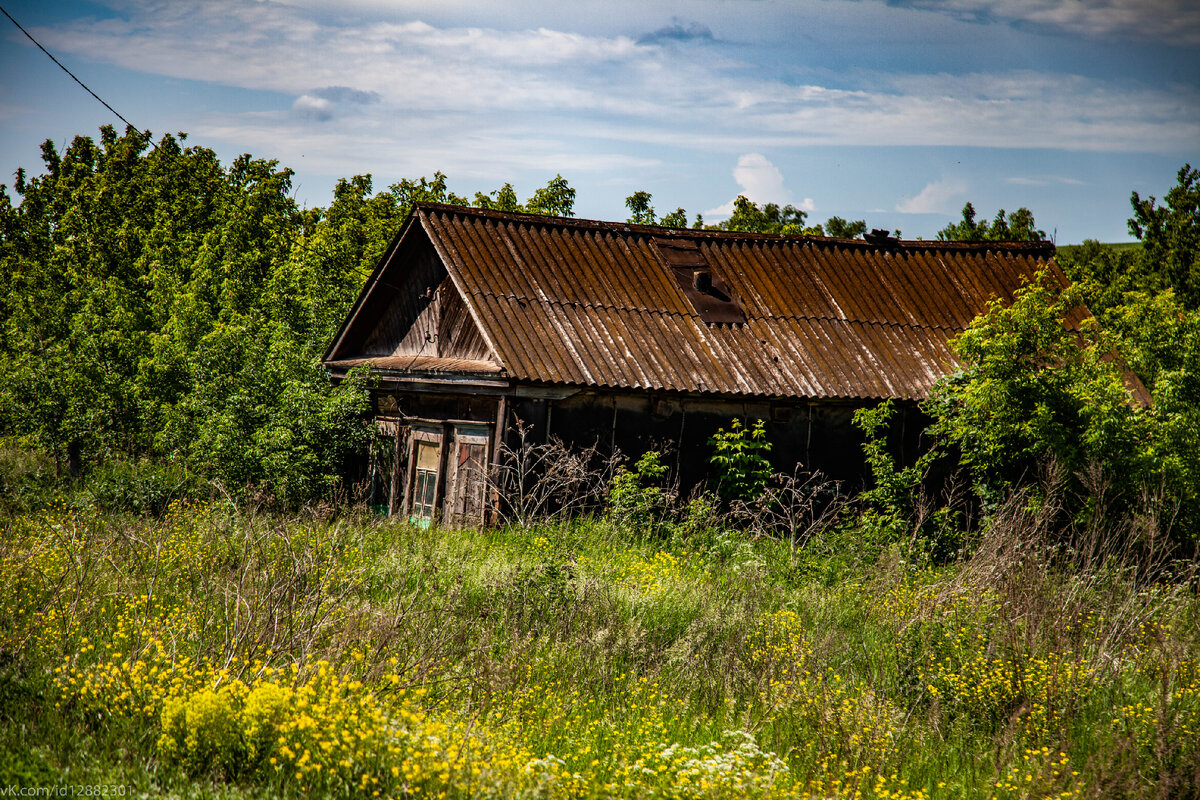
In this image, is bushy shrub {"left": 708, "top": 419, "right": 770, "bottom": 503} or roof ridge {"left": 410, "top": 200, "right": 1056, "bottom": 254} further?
roof ridge {"left": 410, "top": 200, "right": 1056, "bottom": 254}

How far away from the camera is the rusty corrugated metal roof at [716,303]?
38.9 ft

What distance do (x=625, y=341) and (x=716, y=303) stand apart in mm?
2133

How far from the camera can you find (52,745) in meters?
4.69

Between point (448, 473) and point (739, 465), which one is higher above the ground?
point (739, 465)

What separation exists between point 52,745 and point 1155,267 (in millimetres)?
25804

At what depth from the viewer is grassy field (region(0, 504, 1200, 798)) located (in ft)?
15.0

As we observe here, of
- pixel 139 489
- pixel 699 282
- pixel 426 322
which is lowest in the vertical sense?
pixel 139 489

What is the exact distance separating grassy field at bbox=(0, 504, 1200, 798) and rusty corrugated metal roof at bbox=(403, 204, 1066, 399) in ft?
12.8

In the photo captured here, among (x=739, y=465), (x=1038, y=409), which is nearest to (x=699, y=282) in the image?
(x=739, y=465)

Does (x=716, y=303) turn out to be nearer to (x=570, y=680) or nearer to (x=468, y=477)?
(x=468, y=477)

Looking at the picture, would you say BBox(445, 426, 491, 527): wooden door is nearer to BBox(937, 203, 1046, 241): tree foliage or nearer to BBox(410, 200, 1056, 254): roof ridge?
BBox(410, 200, 1056, 254): roof ridge

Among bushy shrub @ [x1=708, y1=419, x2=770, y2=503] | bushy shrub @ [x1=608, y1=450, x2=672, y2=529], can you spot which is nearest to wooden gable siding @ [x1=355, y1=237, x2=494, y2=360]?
bushy shrub @ [x1=608, y1=450, x2=672, y2=529]

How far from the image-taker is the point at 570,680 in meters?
6.17

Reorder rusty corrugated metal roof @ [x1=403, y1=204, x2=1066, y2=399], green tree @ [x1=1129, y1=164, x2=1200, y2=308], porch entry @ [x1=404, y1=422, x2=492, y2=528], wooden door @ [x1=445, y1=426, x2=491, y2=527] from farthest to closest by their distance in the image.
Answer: green tree @ [x1=1129, y1=164, x2=1200, y2=308], rusty corrugated metal roof @ [x1=403, y1=204, x2=1066, y2=399], porch entry @ [x1=404, y1=422, x2=492, y2=528], wooden door @ [x1=445, y1=426, x2=491, y2=527]
